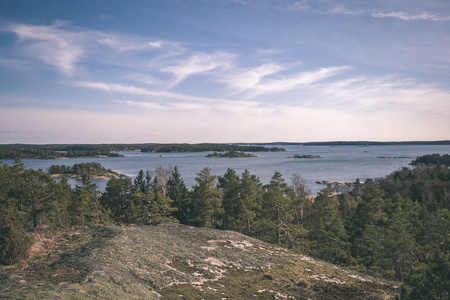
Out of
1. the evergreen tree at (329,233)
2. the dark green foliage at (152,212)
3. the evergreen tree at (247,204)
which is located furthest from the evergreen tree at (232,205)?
the evergreen tree at (329,233)

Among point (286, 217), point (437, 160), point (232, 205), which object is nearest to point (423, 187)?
point (286, 217)

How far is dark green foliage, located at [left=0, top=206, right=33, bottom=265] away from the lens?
12.0 meters

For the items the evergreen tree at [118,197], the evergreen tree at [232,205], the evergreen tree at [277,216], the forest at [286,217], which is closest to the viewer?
the forest at [286,217]

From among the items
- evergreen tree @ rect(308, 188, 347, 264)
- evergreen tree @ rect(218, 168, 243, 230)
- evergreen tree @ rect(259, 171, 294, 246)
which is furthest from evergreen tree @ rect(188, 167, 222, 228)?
evergreen tree @ rect(308, 188, 347, 264)

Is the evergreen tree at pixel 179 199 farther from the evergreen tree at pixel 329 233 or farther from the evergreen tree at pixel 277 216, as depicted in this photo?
the evergreen tree at pixel 329 233

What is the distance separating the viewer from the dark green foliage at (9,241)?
12023 millimetres

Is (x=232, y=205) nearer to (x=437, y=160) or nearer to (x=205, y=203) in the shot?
(x=205, y=203)

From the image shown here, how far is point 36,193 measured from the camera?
109 feet

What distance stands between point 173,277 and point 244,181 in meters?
24.4

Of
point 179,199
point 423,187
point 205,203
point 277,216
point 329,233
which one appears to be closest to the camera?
point 329,233

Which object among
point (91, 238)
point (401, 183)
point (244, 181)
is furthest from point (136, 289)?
point (401, 183)

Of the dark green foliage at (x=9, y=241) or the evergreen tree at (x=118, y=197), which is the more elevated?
the dark green foliage at (x=9, y=241)

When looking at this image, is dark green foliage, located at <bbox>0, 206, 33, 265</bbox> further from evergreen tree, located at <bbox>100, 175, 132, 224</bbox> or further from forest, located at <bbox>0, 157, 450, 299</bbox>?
evergreen tree, located at <bbox>100, 175, 132, 224</bbox>

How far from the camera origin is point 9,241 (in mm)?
12258
